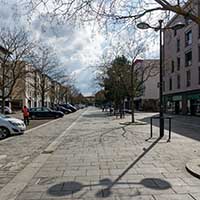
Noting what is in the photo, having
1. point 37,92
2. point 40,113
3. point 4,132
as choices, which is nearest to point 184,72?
point 40,113

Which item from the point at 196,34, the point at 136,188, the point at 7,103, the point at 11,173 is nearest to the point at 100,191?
the point at 136,188

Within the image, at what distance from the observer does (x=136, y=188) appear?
21.7 ft

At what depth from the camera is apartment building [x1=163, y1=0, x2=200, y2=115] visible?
44.1 meters

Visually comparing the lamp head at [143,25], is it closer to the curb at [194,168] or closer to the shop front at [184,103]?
the curb at [194,168]

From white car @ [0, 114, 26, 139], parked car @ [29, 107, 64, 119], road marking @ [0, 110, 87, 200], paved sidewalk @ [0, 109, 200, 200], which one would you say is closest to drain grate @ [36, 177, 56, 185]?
paved sidewalk @ [0, 109, 200, 200]

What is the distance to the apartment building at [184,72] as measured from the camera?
4412 cm

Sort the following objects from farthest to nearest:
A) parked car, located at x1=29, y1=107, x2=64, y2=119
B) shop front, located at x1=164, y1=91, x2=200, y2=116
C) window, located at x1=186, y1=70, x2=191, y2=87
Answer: window, located at x1=186, y1=70, x2=191, y2=87
shop front, located at x1=164, y1=91, x2=200, y2=116
parked car, located at x1=29, y1=107, x2=64, y2=119

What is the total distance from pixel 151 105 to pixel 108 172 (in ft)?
232

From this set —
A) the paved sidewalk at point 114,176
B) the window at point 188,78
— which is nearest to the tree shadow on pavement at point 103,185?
the paved sidewalk at point 114,176

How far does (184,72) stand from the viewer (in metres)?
49.6

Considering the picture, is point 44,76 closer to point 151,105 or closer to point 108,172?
point 151,105

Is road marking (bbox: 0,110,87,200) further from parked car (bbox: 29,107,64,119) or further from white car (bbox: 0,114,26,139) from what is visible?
parked car (bbox: 29,107,64,119)

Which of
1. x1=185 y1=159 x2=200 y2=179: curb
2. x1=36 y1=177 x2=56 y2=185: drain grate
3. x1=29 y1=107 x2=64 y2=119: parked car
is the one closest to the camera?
x1=36 y1=177 x2=56 y2=185: drain grate

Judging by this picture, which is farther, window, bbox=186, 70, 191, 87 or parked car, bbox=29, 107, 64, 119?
window, bbox=186, 70, 191, 87
